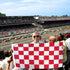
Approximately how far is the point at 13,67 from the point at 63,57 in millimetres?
1342

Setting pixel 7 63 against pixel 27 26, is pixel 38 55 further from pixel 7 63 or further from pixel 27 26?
pixel 27 26

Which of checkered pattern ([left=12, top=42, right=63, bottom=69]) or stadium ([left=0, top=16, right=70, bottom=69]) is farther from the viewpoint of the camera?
stadium ([left=0, top=16, right=70, bottom=69])

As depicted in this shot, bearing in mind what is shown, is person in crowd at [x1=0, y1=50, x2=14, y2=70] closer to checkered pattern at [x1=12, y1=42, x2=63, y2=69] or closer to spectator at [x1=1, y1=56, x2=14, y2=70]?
spectator at [x1=1, y1=56, x2=14, y2=70]

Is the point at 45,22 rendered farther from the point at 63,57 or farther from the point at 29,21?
the point at 63,57

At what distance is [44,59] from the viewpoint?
313 cm

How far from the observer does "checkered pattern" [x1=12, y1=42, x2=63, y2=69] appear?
3109 mm

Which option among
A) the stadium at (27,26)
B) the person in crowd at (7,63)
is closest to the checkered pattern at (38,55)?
the person in crowd at (7,63)

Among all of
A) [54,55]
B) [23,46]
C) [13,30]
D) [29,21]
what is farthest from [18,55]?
[29,21]

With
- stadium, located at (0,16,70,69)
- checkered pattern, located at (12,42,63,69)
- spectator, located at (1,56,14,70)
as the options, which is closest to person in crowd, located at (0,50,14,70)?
spectator, located at (1,56,14,70)

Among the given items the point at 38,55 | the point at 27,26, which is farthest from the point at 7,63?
the point at 27,26

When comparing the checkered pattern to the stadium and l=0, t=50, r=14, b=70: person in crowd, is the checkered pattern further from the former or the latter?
the stadium

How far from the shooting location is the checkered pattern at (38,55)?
122 inches

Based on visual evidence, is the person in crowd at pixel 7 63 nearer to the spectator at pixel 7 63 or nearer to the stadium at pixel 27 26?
the spectator at pixel 7 63

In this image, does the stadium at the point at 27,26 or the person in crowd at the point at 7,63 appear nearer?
the person in crowd at the point at 7,63
